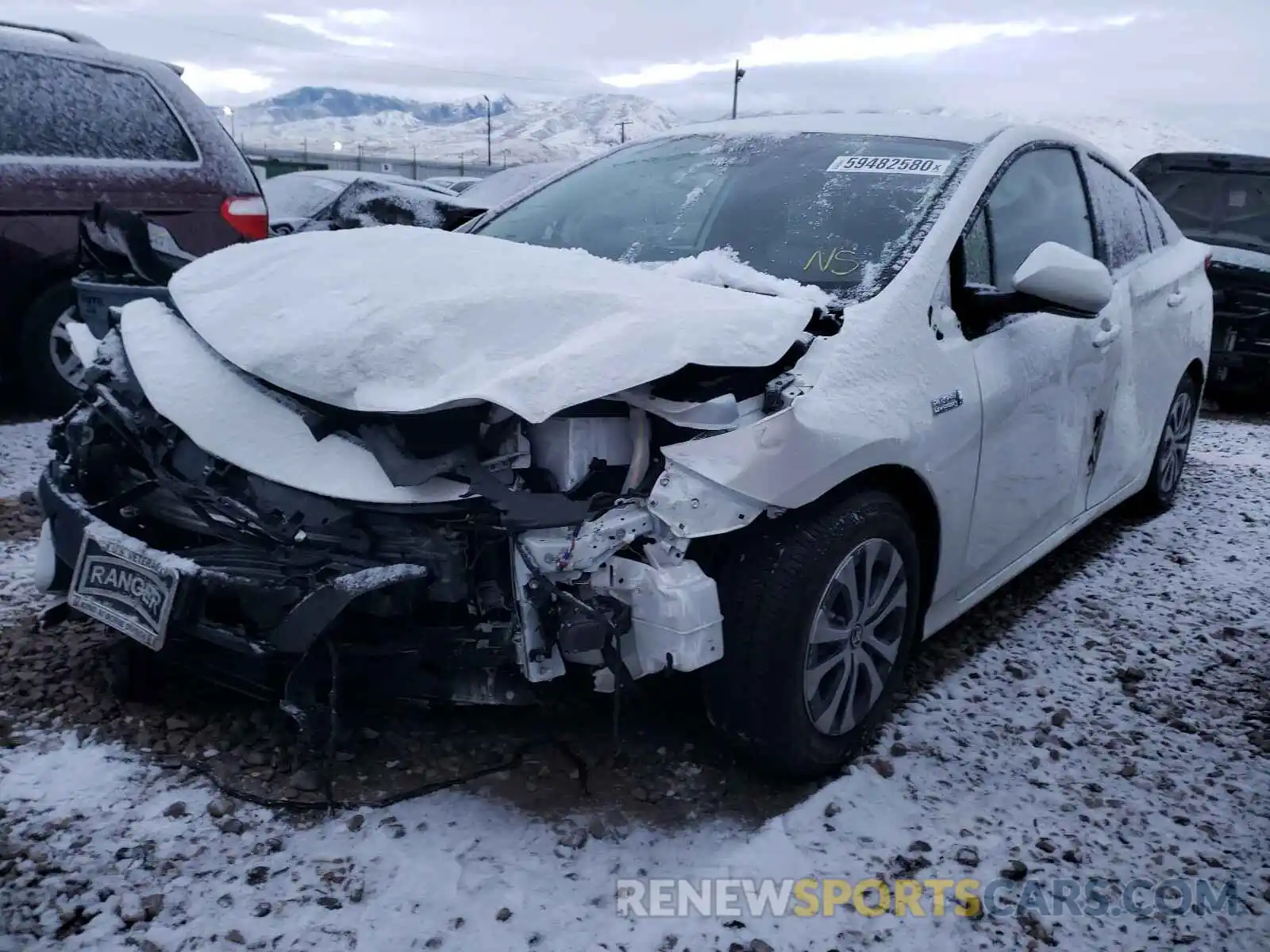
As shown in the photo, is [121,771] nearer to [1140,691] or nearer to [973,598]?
[973,598]

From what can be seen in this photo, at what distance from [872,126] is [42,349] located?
13.3 feet

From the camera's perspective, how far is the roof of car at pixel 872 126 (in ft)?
10.2

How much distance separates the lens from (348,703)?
2.22 m

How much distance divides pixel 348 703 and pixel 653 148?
2.13 meters

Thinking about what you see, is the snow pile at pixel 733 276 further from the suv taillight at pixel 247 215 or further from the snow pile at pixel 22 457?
the suv taillight at pixel 247 215

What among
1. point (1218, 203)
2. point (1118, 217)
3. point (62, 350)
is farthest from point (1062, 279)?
point (1218, 203)

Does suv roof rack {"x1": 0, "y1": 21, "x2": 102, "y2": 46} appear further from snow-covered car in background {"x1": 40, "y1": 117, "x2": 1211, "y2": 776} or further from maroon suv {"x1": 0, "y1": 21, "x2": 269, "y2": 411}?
snow-covered car in background {"x1": 40, "y1": 117, "x2": 1211, "y2": 776}

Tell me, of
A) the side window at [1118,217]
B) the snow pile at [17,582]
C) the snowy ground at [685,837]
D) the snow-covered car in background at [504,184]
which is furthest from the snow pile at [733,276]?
the snow-covered car in background at [504,184]

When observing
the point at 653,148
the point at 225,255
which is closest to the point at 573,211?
the point at 653,148

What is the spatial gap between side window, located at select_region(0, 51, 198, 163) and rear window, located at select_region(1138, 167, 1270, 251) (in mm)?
6308

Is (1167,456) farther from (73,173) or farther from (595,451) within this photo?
(73,173)

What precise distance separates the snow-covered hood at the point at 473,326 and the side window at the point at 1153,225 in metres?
2.34

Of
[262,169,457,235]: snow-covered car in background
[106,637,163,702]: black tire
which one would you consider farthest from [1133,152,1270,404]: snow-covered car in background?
[106,637,163,702]: black tire

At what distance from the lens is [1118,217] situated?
12.3 ft
